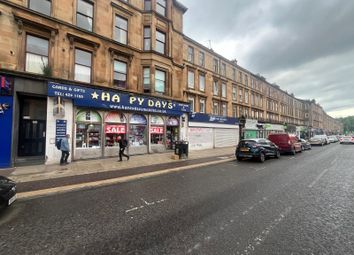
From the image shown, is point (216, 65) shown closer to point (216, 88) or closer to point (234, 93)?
point (216, 88)

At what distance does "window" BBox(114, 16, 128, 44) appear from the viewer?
15.2 m

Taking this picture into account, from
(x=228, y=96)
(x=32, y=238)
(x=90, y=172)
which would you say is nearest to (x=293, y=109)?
(x=228, y=96)

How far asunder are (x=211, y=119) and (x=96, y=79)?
46.1 ft

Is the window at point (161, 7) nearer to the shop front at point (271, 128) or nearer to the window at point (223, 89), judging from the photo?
the window at point (223, 89)

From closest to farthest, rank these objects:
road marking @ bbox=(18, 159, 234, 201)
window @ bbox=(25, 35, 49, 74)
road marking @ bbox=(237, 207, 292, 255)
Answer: road marking @ bbox=(237, 207, 292, 255) → road marking @ bbox=(18, 159, 234, 201) → window @ bbox=(25, 35, 49, 74)

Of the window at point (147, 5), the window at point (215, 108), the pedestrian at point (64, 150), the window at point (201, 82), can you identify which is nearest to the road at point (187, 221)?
the pedestrian at point (64, 150)

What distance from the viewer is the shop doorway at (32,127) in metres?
11.5

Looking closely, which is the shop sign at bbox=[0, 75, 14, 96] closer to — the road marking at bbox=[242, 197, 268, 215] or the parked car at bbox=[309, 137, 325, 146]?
the road marking at bbox=[242, 197, 268, 215]

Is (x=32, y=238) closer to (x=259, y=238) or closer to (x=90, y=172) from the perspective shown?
(x=259, y=238)

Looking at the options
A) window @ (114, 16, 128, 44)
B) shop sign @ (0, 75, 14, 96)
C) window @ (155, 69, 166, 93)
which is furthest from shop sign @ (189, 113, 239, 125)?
shop sign @ (0, 75, 14, 96)

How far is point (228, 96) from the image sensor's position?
91.9 feet

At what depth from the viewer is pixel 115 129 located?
14711 millimetres

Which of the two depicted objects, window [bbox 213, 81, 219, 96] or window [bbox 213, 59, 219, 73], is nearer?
window [bbox 213, 81, 219, 96]

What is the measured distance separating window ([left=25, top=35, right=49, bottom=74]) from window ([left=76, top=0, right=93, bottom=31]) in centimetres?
284
